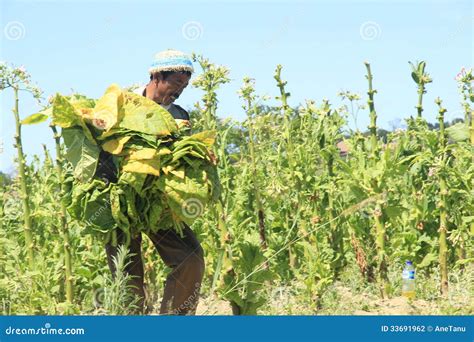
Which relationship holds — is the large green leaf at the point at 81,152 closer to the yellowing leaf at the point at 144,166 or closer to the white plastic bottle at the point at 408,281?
the yellowing leaf at the point at 144,166

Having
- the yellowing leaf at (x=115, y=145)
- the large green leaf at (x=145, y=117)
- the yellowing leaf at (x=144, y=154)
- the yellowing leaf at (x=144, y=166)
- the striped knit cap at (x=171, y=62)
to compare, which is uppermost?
the striped knit cap at (x=171, y=62)

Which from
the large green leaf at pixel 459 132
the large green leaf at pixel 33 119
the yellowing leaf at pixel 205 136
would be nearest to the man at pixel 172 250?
the yellowing leaf at pixel 205 136

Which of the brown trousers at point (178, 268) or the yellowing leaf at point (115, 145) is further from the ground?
the yellowing leaf at point (115, 145)

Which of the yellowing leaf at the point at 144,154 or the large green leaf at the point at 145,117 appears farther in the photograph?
the large green leaf at the point at 145,117

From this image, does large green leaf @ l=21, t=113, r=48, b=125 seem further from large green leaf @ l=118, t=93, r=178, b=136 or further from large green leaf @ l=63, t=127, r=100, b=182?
large green leaf @ l=118, t=93, r=178, b=136

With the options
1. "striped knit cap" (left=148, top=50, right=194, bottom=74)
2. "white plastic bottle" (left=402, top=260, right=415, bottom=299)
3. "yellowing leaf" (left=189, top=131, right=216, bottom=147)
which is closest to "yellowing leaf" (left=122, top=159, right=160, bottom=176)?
"yellowing leaf" (left=189, top=131, right=216, bottom=147)

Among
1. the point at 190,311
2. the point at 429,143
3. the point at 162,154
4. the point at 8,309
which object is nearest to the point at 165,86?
the point at 162,154

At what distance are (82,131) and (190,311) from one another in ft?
4.16

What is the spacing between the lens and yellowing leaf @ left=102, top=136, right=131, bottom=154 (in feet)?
14.9

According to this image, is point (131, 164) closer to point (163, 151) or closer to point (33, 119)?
point (163, 151)

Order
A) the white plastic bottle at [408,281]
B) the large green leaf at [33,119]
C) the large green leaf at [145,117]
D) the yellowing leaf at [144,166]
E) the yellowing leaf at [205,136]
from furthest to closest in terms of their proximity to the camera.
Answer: the white plastic bottle at [408,281] < the large green leaf at [33,119] < the yellowing leaf at [205,136] < the large green leaf at [145,117] < the yellowing leaf at [144,166]

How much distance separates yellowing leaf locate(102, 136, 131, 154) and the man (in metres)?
0.12

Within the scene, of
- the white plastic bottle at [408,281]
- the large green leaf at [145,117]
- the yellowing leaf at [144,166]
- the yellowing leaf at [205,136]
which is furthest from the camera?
the white plastic bottle at [408,281]

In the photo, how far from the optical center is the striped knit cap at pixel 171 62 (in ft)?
16.1
